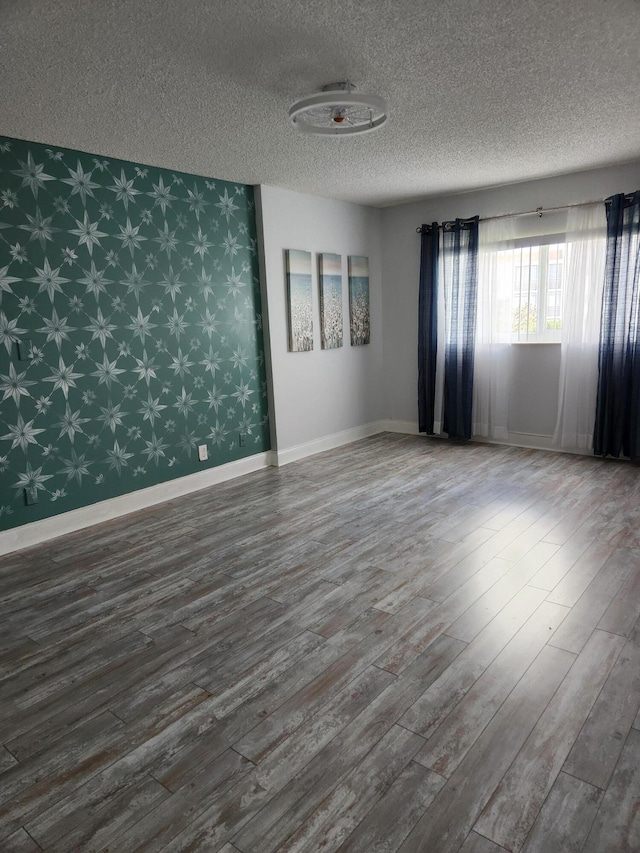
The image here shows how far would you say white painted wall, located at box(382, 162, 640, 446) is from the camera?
5.00 metres

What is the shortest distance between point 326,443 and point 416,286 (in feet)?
6.65

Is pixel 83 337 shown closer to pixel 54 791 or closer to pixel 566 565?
pixel 54 791

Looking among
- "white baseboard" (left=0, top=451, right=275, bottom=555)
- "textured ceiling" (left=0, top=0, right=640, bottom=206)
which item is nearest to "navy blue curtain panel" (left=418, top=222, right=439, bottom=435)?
"textured ceiling" (left=0, top=0, right=640, bottom=206)

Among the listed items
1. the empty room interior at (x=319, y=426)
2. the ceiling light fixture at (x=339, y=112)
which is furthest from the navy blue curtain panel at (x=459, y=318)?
the ceiling light fixture at (x=339, y=112)

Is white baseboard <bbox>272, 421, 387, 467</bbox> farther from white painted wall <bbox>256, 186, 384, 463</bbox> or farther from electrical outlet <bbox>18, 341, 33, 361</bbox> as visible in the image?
electrical outlet <bbox>18, 341, 33, 361</bbox>

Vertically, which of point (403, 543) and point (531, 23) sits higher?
point (531, 23)

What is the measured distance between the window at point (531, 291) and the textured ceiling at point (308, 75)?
1.16 m

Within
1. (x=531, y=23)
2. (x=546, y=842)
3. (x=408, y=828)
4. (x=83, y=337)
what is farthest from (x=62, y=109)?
(x=546, y=842)

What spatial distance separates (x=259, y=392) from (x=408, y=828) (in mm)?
4018

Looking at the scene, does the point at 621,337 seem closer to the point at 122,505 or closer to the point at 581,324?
the point at 581,324

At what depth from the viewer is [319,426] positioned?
5840 mm

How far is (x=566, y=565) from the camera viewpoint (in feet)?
10.1

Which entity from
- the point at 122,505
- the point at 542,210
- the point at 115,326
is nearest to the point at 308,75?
the point at 115,326

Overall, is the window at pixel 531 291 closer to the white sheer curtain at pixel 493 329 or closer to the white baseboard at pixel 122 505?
the white sheer curtain at pixel 493 329
